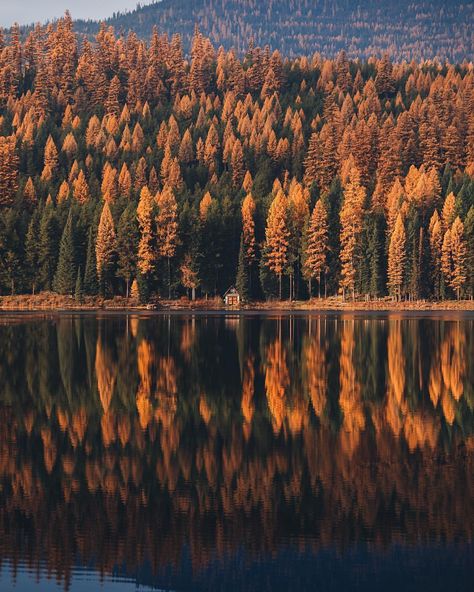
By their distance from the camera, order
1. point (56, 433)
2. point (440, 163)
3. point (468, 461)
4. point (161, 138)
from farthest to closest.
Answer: point (161, 138) < point (440, 163) < point (56, 433) < point (468, 461)

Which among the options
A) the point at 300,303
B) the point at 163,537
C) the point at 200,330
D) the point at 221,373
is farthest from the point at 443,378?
the point at 300,303

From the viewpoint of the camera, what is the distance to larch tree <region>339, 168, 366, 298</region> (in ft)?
415

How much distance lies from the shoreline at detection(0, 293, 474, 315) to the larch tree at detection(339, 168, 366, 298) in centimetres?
353

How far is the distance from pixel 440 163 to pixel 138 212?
63.2 m

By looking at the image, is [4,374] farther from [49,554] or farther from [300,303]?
[300,303]

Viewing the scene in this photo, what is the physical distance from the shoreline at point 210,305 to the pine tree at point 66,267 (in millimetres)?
1496

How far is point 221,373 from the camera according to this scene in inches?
1763

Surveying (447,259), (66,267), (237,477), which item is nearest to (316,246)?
(447,259)

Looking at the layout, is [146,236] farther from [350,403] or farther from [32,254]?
[350,403]

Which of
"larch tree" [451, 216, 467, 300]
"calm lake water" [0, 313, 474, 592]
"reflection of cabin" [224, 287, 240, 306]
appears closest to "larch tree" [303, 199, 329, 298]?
"reflection of cabin" [224, 287, 240, 306]

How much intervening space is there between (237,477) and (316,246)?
103714 mm

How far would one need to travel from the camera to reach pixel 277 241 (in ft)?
423

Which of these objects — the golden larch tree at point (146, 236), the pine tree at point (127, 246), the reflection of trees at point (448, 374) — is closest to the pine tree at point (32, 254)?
the pine tree at point (127, 246)

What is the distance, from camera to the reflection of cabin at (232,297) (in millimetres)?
130125
